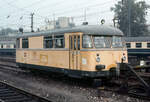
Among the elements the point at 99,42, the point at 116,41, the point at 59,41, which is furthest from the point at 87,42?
the point at 59,41

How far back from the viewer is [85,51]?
11.2m

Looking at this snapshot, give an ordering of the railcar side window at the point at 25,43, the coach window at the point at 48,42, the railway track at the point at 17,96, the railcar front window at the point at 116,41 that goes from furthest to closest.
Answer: the railcar side window at the point at 25,43, the coach window at the point at 48,42, the railcar front window at the point at 116,41, the railway track at the point at 17,96

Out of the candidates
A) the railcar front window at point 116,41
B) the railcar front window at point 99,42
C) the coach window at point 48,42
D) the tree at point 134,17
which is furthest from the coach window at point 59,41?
the tree at point 134,17

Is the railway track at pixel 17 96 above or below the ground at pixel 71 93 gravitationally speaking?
above

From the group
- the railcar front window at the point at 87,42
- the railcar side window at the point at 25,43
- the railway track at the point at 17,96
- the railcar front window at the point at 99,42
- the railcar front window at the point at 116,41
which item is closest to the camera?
the railway track at the point at 17,96

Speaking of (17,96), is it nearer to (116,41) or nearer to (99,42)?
(99,42)

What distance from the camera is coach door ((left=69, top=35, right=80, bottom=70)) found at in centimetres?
1161

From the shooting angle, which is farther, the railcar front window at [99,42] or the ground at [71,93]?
the railcar front window at [99,42]

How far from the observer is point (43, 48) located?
14.5 meters

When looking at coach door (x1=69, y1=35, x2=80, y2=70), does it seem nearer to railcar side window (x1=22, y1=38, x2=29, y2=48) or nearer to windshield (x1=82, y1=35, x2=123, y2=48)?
windshield (x1=82, y1=35, x2=123, y2=48)

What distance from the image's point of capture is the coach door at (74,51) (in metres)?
11.6

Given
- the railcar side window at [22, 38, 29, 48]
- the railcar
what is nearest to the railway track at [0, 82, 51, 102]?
the railcar

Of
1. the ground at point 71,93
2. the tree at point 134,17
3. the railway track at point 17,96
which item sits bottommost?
the ground at point 71,93

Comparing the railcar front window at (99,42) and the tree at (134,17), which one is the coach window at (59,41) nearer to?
the railcar front window at (99,42)
